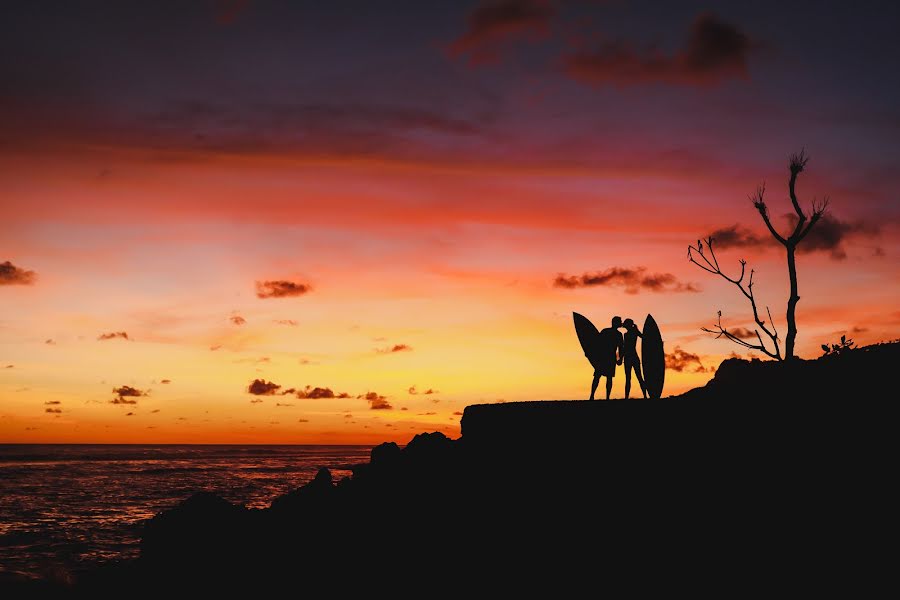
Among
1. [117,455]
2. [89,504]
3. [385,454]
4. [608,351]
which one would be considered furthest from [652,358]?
[117,455]

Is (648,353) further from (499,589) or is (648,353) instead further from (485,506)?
(499,589)

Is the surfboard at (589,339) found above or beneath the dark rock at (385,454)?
above

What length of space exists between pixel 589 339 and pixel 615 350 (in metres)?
0.57

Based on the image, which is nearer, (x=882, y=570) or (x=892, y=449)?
(x=882, y=570)

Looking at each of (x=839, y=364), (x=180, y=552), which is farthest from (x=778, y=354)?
(x=180, y=552)

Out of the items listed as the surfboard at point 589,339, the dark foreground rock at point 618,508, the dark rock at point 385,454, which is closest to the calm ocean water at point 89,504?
the dark foreground rock at point 618,508

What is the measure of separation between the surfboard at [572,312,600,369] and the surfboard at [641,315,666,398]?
1017 mm

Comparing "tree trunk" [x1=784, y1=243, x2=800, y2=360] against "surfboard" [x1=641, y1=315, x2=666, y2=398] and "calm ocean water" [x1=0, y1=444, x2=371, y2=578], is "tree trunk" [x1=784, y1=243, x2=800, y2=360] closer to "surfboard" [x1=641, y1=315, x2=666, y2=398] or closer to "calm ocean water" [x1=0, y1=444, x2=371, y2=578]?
"surfboard" [x1=641, y1=315, x2=666, y2=398]

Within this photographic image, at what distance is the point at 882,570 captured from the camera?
324 inches

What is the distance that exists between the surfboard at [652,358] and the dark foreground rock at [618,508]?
144 cm

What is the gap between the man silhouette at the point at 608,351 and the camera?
13977 millimetres

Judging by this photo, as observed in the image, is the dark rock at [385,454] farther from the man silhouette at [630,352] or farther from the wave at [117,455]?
the wave at [117,455]

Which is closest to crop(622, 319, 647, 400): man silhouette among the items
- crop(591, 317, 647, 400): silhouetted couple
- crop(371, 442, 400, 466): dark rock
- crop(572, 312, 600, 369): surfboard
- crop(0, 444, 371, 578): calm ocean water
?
crop(591, 317, 647, 400): silhouetted couple

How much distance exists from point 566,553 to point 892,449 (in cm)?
483
